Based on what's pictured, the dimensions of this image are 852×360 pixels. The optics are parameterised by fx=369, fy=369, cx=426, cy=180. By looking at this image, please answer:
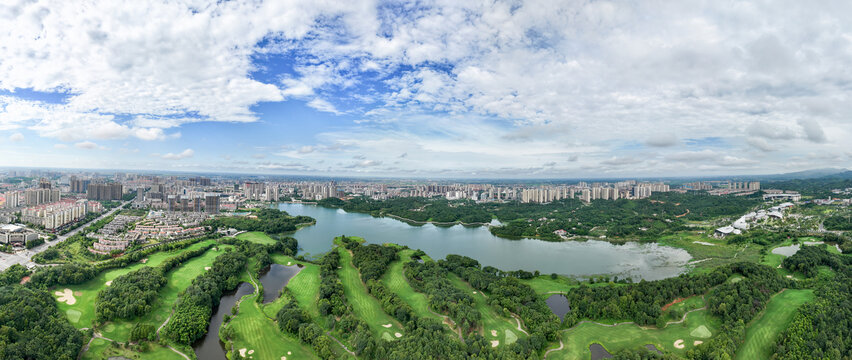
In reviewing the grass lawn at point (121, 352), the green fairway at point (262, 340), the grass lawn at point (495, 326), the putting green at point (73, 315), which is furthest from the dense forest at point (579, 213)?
the putting green at point (73, 315)

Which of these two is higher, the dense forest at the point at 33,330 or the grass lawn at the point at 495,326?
the dense forest at the point at 33,330

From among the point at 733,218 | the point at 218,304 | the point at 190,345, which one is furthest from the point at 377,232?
the point at 733,218

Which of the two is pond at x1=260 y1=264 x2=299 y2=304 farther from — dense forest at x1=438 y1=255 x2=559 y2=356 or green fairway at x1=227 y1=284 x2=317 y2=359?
dense forest at x1=438 y1=255 x2=559 y2=356

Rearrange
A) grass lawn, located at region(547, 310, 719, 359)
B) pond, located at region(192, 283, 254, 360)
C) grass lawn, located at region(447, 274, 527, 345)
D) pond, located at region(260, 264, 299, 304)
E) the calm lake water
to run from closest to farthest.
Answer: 1. pond, located at region(192, 283, 254, 360)
2. grass lawn, located at region(547, 310, 719, 359)
3. grass lawn, located at region(447, 274, 527, 345)
4. pond, located at region(260, 264, 299, 304)
5. the calm lake water

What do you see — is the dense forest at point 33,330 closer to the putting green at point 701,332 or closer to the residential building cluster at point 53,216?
the residential building cluster at point 53,216

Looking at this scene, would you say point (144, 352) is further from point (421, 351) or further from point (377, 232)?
point (377, 232)

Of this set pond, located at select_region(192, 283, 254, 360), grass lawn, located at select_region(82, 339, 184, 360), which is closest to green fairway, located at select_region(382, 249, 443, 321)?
pond, located at select_region(192, 283, 254, 360)

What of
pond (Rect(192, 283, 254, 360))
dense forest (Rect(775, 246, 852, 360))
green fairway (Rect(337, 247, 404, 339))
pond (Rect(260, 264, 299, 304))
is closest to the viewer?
dense forest (Rect(775, 246, 852, 360))
